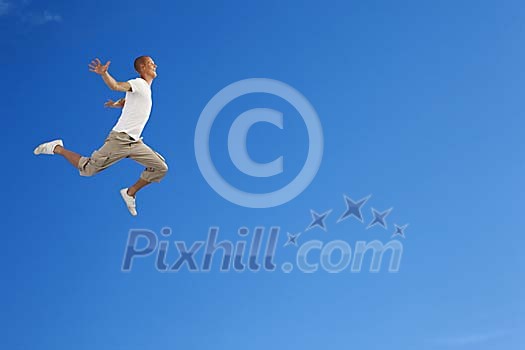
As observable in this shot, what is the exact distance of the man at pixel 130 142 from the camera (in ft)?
57.0

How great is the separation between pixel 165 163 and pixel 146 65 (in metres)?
2.27

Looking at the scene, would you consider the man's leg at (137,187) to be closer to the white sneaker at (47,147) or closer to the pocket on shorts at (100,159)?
the pocket on shorts at (100,159)

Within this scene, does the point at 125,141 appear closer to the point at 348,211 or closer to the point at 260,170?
the point at 260,170

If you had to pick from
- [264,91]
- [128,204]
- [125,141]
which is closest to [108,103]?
[125,141]

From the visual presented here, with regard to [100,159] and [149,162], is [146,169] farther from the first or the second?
[100,159]

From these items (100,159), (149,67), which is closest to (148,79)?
(149,67)

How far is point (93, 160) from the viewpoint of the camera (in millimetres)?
18297

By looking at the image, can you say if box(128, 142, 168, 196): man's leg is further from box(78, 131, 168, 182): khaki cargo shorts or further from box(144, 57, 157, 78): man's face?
box(144, 57, 157, 78): man's face

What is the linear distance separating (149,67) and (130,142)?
1.68 metres

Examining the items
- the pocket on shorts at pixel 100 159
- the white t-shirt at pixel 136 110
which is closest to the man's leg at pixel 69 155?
the pocket on shorts at pixel 100 159

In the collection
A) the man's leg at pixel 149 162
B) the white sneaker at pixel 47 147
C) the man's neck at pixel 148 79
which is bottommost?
the man's leg at pixel 149 162

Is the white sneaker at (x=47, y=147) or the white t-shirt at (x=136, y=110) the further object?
the white sneaker at (x=47, y=147)

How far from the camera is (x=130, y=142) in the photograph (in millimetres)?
17906

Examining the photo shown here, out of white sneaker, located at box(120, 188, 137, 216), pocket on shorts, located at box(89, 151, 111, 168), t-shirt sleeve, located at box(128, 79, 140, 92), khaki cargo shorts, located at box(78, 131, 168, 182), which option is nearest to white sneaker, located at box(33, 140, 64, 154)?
khaki cargo shorts, located at box(78, 131, 168, 182)
